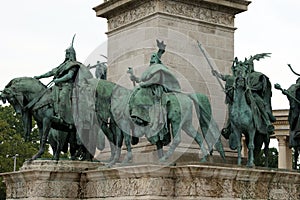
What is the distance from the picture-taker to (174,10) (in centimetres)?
2366

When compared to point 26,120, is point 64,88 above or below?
above

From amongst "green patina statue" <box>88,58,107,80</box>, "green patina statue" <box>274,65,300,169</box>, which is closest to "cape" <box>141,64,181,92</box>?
"green patina statue" <box>274,65,300,169</box>

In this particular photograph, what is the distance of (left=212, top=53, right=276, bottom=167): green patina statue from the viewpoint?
1981 cm

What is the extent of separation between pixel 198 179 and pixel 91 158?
5.11 metres

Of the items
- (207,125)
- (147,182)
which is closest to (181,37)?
(207,125)

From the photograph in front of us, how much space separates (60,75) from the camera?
21.3 m

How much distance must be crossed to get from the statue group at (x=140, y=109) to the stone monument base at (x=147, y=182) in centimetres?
75

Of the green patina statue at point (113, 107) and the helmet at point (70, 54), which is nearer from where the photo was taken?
the green patina statue at point (113, 107)

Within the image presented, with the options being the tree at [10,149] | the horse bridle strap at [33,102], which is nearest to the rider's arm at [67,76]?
the horse bridle strap at [33,102]

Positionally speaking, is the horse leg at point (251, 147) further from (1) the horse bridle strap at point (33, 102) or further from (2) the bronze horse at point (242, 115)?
(1) the horse bridle strap at point (33, 102)

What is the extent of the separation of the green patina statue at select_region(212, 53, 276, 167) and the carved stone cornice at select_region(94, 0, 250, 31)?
3776mm

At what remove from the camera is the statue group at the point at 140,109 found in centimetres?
1953

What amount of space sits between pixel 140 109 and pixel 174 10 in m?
5.44

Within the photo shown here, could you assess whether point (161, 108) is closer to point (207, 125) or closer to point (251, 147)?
point (207, 125)
